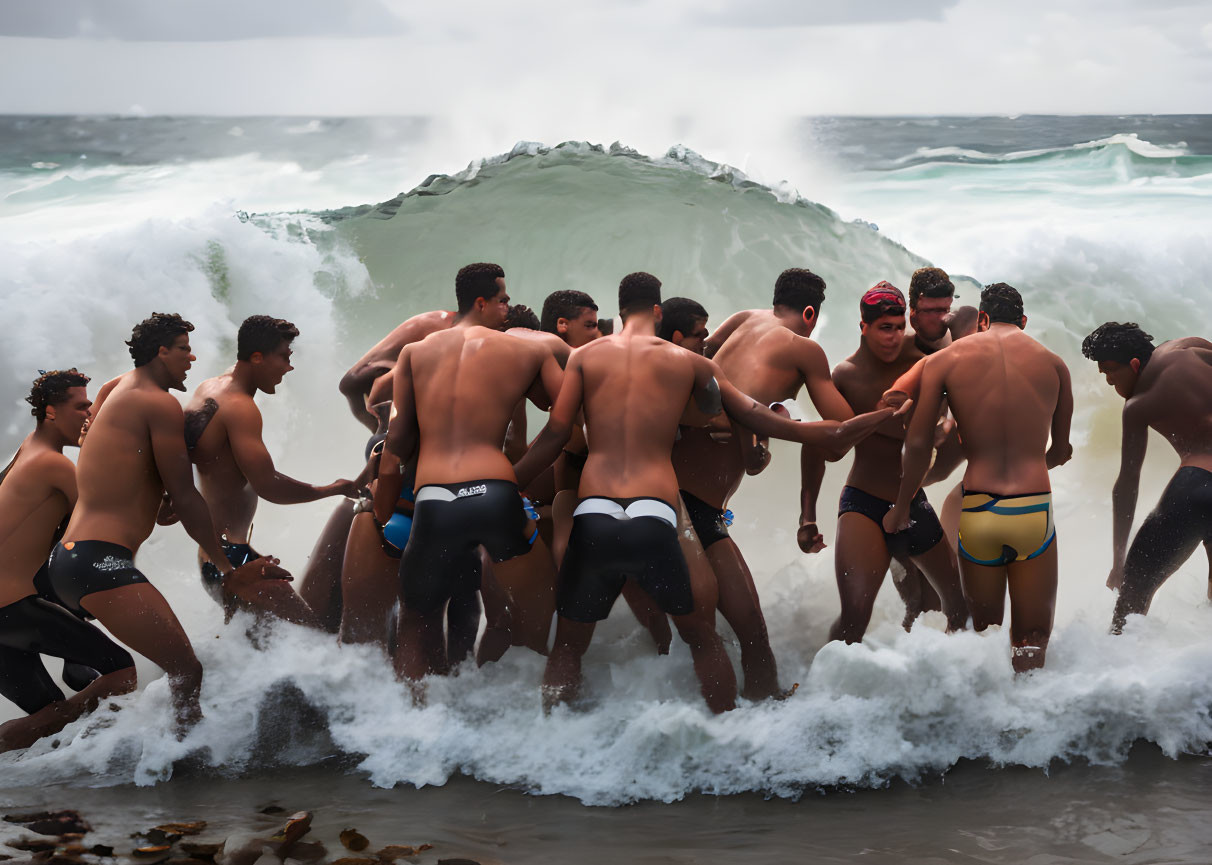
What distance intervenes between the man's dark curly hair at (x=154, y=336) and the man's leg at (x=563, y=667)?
1.97m

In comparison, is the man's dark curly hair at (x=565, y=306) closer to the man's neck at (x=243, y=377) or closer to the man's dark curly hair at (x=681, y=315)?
the man's dark curly hair at (x=681, y=315)

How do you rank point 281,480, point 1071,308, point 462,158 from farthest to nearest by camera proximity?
point 462,158 < point 1071,308 < point 281,480

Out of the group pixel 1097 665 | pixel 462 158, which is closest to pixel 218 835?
pixel 1097 665

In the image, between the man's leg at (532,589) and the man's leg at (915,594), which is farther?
the man's leg at (915,594)

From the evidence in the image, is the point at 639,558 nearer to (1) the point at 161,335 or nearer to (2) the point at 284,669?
(2) the point at 284,669

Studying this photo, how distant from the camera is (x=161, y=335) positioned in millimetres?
4516

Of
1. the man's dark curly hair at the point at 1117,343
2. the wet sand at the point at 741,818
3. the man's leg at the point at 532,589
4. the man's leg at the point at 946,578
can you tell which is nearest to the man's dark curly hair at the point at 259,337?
the man's leg at the point at 532,589

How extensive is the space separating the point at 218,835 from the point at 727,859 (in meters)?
1.63

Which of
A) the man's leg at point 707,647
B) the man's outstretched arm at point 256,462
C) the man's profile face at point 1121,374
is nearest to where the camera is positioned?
the man's leg at point 707,647

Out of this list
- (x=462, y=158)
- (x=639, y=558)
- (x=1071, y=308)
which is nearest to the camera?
(x=639, y=558)

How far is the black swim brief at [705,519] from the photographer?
15.2 feet

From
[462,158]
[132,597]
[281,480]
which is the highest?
[462,158]

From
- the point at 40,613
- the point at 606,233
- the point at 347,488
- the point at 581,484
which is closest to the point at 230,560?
the point at 347,488

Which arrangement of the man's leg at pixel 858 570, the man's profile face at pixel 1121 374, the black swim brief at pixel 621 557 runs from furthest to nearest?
1. the man's profile face at pixel 1121 374
2. the man's leg at pixel 858 570
3. the black swim brief at pixel 621 557
